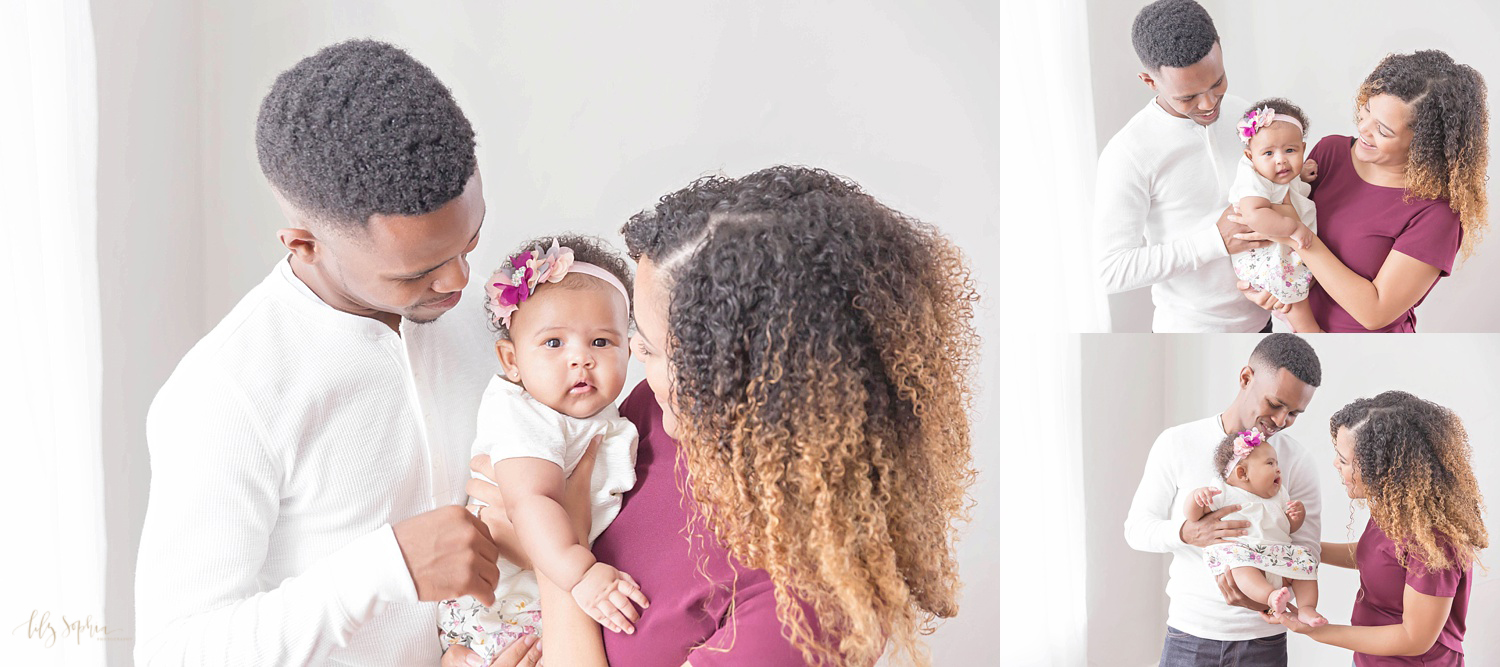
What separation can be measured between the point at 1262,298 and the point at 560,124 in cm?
182

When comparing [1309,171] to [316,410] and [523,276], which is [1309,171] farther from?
[316,410]

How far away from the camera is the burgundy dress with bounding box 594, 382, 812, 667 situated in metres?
1.13

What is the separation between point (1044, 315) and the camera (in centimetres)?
271

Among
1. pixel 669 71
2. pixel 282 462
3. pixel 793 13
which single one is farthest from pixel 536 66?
pixel 282 462

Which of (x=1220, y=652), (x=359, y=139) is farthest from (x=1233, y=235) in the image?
(x=359, y=139)

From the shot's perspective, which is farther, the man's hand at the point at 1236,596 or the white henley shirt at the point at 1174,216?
the man's hand at the point at 1236,596

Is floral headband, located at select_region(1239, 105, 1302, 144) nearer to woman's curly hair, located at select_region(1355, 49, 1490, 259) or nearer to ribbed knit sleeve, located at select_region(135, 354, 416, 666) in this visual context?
woman's curly hair, located at select_region(1355, 49, 1490, 259)

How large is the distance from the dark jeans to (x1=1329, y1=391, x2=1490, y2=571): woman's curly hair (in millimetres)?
362

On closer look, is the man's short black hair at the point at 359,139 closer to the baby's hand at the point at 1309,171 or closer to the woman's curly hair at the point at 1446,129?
the baby's hand at the point at 1309,171

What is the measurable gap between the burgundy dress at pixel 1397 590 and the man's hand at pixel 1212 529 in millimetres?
276

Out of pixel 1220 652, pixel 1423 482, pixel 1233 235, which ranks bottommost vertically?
pixel 1220 652

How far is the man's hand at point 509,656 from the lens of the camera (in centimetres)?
146

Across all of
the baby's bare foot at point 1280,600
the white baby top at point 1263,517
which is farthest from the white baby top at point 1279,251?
the baby's bare foot at point 1280,600

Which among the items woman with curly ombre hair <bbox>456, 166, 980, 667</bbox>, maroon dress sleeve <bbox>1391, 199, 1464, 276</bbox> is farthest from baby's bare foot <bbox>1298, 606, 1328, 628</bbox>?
woman with curly ombre hair <bbox>456, 166, 980, 667</bbox>
